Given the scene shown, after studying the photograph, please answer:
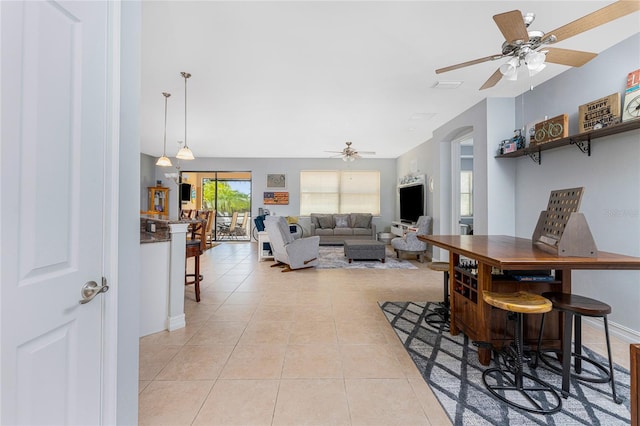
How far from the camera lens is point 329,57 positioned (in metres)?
2.85

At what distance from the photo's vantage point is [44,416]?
0.90 meters

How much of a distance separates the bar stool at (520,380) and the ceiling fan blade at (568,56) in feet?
5.44

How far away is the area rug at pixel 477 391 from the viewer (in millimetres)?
1574

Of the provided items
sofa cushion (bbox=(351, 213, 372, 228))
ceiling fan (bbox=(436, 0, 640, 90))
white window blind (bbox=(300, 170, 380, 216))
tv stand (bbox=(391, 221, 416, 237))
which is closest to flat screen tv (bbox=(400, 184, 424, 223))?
tv stand (bbox=(391, 221, 416, 237))

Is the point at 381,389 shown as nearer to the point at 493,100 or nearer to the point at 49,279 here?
the point at 49,279

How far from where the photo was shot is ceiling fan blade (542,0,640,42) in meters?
1.45

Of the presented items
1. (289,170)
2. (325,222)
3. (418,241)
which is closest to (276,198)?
(289,170)

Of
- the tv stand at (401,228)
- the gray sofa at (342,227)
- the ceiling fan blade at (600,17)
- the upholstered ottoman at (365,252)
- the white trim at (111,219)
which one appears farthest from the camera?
the gray sofa at (342,227)

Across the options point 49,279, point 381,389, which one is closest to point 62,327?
point 49,279

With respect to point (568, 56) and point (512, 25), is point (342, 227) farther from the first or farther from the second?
point (512, 25)

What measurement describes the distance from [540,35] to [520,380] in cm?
221

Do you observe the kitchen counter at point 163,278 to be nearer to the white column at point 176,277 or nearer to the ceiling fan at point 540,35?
the white column at point 176,277

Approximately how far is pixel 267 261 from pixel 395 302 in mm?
3253

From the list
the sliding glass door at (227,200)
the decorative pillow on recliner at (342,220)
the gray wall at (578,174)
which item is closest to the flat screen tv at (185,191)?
the sliding glass door at (227,200)
